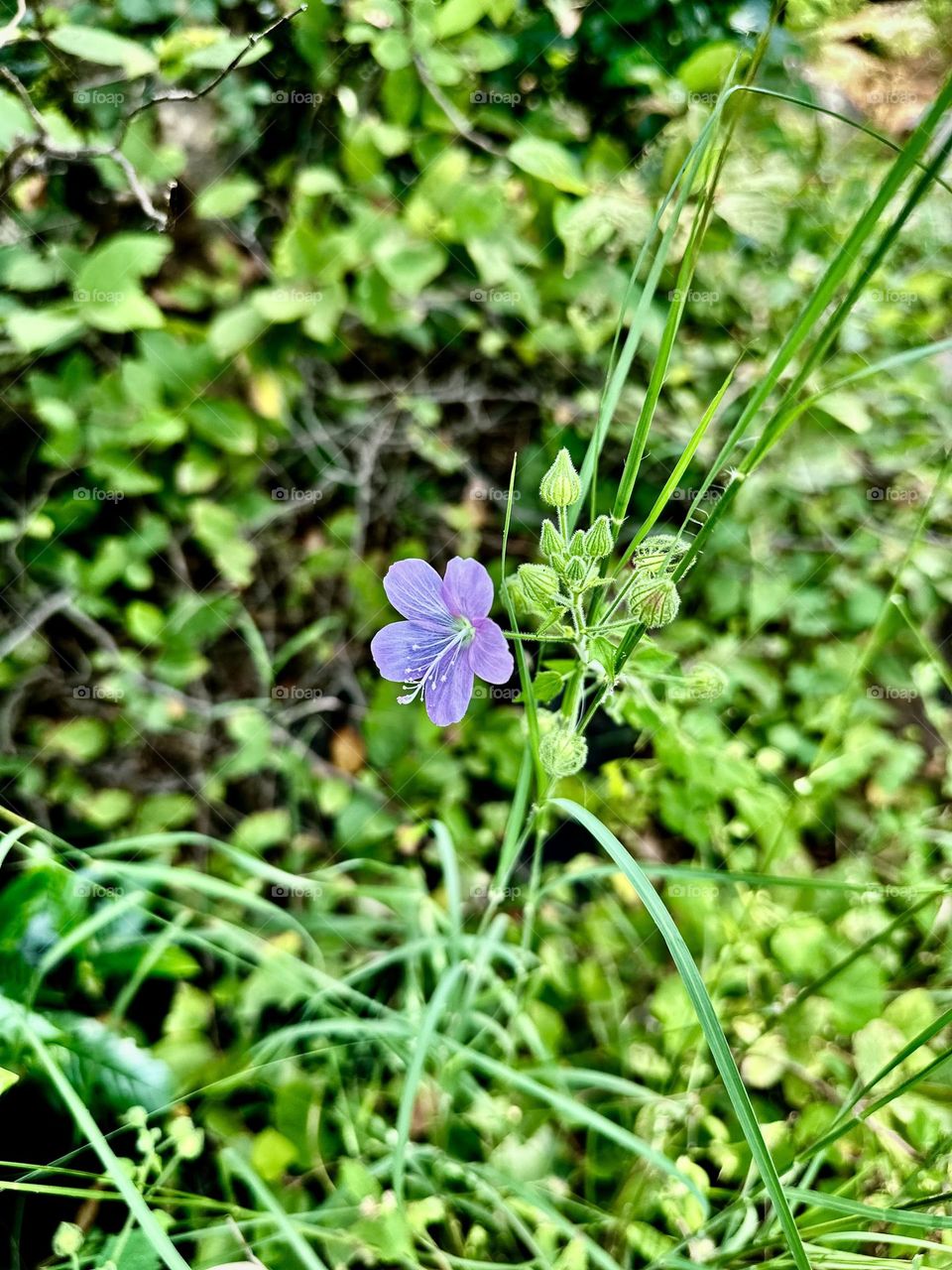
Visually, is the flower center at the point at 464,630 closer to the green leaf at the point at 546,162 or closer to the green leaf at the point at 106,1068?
the green leaf at the point at 106,1068

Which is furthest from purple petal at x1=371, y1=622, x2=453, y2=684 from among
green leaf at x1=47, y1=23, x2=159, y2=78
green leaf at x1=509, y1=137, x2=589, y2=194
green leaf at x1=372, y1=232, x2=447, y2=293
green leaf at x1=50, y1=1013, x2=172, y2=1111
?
green leaf at x1=47, y1=23, x2=159, y2=78

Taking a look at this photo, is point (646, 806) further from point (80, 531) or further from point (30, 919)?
point (80, 531)

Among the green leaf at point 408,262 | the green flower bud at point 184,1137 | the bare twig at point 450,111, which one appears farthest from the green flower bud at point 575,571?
the bare twig at point 450,111

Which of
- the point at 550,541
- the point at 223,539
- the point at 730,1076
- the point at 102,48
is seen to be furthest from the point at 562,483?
the point at 102,48

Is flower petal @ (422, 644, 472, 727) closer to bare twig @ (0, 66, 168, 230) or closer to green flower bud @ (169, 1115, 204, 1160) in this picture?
green flower bud @ (169, 1115, 204, 1160)

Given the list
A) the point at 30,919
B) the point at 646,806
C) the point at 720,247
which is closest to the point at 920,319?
the point at 720,247
